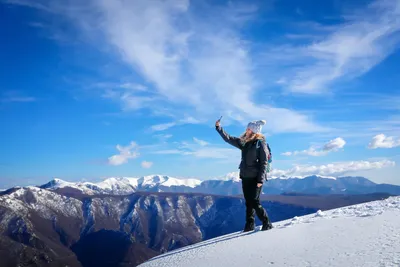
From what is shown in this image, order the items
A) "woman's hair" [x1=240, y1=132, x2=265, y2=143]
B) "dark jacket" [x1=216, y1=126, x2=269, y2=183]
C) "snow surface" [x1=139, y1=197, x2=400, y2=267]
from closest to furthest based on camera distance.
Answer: "snow surface" [x1=139, y1=197, x2=400, y2=267], "dark jacket" [x1=216, y1=126, x2=269, y2=183], "woman's hair" [x1=240, y1=132, x2=265, y2=143]

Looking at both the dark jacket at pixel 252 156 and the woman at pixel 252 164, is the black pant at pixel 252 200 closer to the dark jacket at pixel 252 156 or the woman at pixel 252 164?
the woman at pixel 252 164

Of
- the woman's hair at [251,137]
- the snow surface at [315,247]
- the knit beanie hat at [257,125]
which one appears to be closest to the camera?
the snow surface at [315,247]

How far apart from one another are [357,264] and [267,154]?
15.4ft

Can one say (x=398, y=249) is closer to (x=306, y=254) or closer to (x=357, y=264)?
(x=357, y=264)

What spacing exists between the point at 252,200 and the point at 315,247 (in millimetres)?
3397

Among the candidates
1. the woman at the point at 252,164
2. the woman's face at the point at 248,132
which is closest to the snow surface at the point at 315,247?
the woman at the point at 252,164

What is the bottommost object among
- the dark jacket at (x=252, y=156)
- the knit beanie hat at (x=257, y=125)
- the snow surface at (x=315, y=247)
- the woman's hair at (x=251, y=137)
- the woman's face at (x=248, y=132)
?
the snow surface at (x=315, y=247)

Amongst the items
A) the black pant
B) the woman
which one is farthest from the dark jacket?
the black pant

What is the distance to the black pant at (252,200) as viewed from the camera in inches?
354

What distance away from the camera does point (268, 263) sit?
5504 mm

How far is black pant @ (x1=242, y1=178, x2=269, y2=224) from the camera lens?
8.98 m

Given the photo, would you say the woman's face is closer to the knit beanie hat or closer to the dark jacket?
the knit beanie hat

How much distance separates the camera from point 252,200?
30.1ft

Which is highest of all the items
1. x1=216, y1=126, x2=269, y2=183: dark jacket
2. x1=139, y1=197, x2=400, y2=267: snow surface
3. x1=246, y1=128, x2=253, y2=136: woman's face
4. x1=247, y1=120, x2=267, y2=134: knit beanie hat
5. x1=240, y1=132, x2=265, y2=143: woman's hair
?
x1=247, y1=120, x2=267, y2=134: knit beanie hat
